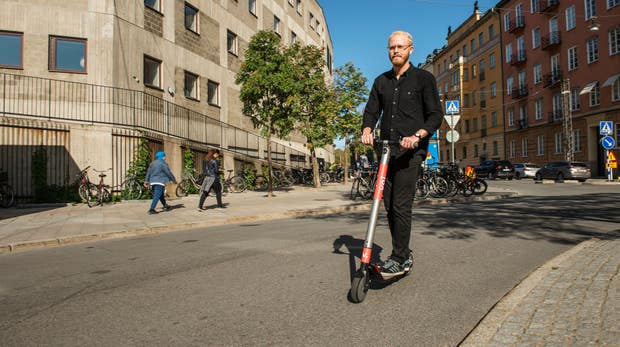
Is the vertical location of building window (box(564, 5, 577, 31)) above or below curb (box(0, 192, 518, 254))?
above

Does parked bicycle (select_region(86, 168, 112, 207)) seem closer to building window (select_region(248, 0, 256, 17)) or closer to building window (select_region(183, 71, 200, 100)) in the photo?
building window (select_region(183, 71, 200, 100))

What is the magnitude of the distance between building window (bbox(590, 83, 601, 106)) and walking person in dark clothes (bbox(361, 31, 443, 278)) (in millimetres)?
34273

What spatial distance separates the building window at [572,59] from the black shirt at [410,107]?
3706 cm

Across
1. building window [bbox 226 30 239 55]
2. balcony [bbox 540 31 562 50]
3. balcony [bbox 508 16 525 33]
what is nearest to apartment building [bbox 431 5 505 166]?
balcony [bbox 508 16 525 33]

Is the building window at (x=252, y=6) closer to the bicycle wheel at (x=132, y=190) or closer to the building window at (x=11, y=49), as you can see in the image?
the building window at (x=11, y=49)

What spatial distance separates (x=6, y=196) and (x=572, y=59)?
3827 centimetres

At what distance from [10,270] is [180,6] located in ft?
57.9

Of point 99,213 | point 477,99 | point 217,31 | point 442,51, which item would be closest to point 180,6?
point 217,31

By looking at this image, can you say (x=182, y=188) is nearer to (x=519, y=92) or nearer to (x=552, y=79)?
(x=552, y=79)

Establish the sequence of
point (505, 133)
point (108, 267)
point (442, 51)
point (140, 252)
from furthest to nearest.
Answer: point (442, 51)
point (505, 133)
point (140, 252)
point (108, 267)

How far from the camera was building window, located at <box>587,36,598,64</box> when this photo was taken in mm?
31869

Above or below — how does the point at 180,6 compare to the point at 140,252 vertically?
above

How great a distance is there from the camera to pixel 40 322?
120 inches

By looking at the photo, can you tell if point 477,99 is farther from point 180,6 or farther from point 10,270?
point 10,270
